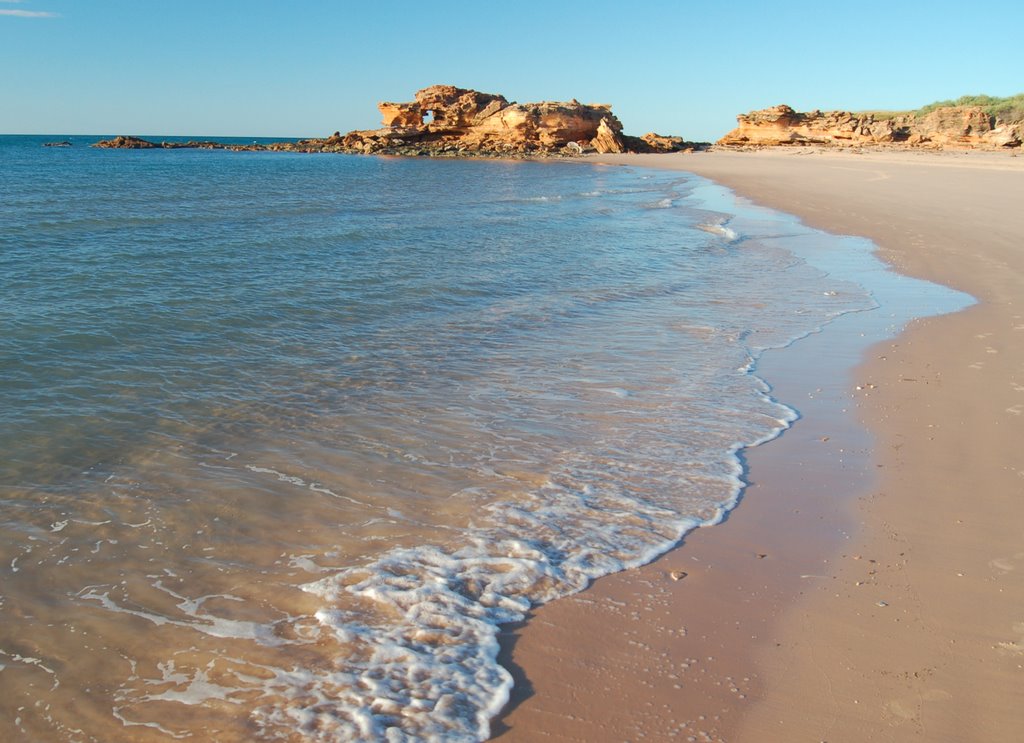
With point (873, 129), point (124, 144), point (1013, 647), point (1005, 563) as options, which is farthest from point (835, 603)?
point (124, 144)

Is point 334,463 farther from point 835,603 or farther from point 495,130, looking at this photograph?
point 495,130

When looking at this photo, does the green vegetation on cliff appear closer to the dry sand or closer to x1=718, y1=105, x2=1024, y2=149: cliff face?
x1=718, y1=105, x2=1024, y2=149: cliff face

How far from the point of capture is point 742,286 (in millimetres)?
11227

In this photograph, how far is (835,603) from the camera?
3418mm

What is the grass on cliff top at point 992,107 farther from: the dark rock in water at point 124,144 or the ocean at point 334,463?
the dark rock in water at point 124,144

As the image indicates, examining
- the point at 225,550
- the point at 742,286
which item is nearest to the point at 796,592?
the point at 225,550

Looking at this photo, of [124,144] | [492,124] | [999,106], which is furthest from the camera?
[124,144]

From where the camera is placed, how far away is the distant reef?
206ft

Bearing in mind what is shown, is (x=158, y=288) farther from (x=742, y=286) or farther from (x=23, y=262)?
(x=742, y=286)

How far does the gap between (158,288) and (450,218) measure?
35.7 feet

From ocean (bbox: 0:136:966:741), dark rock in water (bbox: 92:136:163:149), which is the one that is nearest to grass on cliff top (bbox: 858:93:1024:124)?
ocean (bbox: 0:136:966:741)

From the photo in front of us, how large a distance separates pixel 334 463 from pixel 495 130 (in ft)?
209

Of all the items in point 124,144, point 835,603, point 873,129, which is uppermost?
point 124,144

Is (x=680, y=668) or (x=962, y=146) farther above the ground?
(x=962, y=146)
